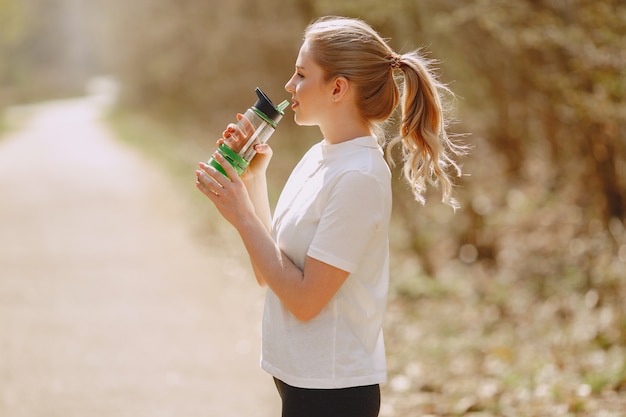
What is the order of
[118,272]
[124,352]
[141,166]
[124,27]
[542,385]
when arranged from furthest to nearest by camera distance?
[124,27], [141,166], [118,272], [124,352], [542,385]

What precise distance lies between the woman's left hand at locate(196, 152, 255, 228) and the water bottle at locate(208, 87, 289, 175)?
1.3 inches

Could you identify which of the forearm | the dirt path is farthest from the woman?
the dirt path

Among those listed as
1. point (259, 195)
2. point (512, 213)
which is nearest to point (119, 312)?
point (259, 195)

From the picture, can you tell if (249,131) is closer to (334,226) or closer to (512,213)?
(334,226)

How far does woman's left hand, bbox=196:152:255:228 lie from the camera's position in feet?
6.77

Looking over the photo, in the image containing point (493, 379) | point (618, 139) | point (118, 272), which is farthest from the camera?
point (118, 272)

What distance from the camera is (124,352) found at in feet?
19.8

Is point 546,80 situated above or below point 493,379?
above

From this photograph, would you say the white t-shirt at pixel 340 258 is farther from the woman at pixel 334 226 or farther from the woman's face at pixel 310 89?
the woman's face at pixel 310 89

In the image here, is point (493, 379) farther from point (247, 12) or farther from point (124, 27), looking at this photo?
point (124, 27)

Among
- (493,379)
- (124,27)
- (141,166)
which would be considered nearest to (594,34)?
(493,379)

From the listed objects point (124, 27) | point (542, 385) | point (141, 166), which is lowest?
point (542, 385)

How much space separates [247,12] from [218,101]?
9836mm

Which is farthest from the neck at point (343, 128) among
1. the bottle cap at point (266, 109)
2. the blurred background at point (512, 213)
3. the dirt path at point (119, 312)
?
the dirt path at point (119, 312)
